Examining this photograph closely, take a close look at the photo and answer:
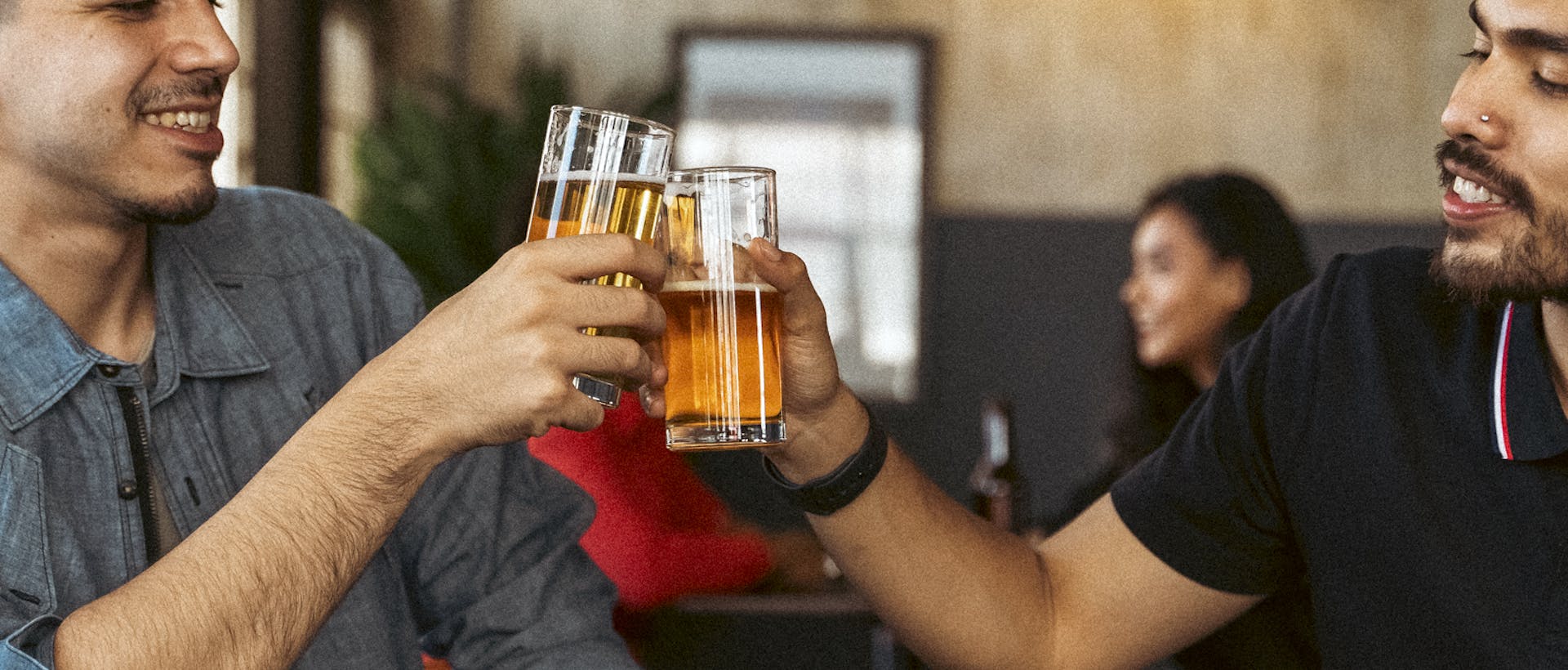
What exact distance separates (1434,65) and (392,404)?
17.5 ft

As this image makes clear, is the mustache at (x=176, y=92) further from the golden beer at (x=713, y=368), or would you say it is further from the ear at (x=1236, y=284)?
the ear at (x=1236, y=284)

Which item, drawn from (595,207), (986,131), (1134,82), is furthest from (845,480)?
(1134,82)

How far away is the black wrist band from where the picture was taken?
1.27 meters

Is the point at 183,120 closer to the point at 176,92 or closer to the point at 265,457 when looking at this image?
the point at 176,92

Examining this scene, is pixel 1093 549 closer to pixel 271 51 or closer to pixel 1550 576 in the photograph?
pixel 1550 576

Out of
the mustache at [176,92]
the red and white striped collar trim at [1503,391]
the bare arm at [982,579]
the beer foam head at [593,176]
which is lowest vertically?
the bare arm at [982,579]

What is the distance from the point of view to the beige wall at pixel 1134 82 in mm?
5164

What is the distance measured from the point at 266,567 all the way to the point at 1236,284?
2.26 meters

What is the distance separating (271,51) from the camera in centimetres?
343

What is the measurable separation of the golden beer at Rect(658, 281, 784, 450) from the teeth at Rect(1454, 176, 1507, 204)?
667mm

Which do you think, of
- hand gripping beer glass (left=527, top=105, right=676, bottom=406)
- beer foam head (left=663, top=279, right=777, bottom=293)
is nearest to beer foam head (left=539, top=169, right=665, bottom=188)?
hand gripping beer glass (left=527, top=105, right=676, bottom=406)

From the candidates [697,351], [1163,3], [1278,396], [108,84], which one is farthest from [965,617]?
[1163,3]

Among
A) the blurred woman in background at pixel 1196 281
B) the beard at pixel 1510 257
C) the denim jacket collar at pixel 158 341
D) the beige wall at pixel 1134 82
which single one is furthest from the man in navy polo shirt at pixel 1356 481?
the beige wall at pixel 1134 82

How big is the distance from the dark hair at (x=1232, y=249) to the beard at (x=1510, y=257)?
152 cm
